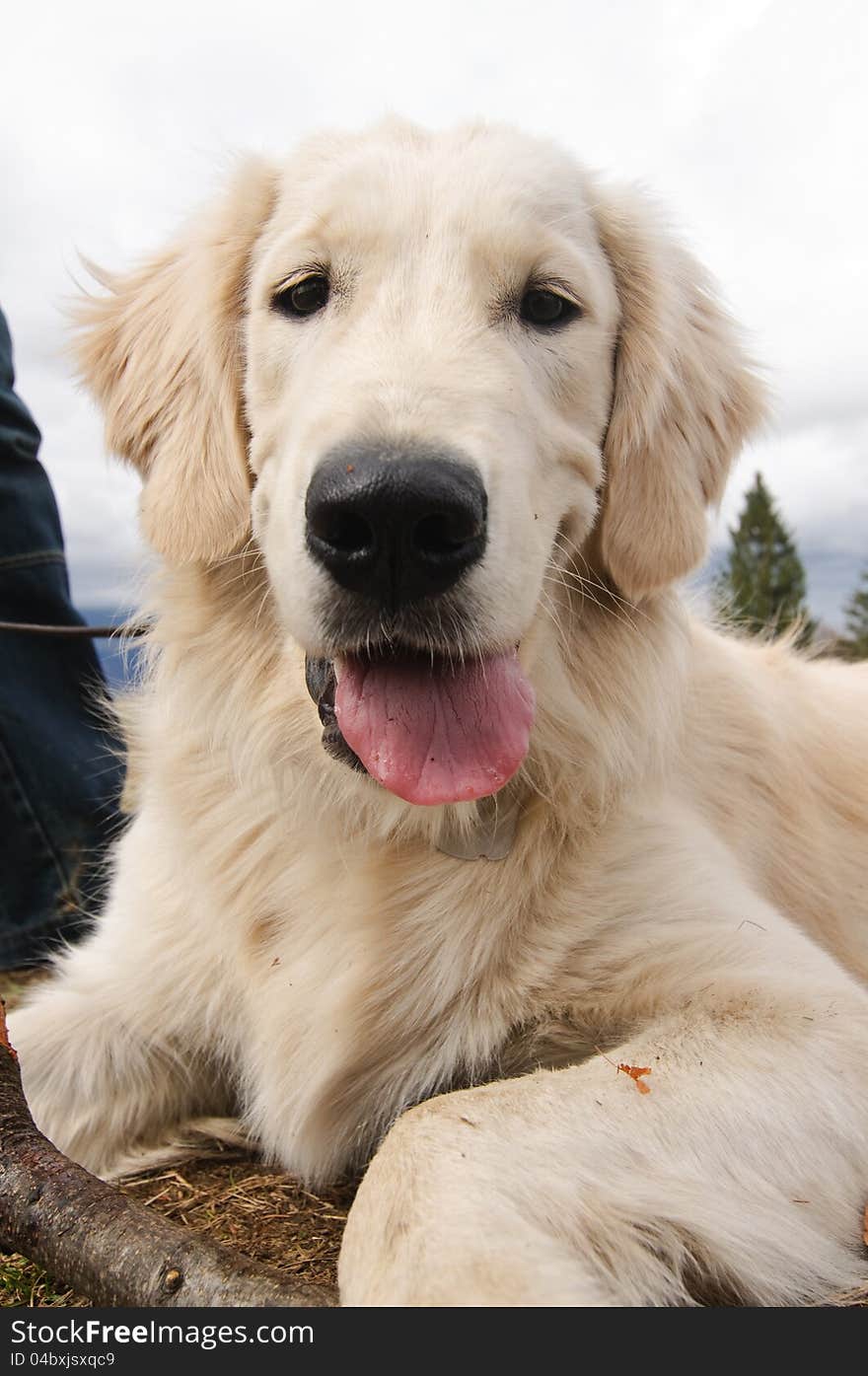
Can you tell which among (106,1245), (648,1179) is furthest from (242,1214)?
(648,1179)

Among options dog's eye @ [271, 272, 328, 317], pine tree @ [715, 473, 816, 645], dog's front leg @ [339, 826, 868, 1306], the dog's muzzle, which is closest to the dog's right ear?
dog's eye @ [271, 272, 328, 317]

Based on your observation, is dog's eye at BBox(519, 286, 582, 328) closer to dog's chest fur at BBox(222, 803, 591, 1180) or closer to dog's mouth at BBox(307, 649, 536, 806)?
dog's mouth at BBox(307, 649, 536, 806)

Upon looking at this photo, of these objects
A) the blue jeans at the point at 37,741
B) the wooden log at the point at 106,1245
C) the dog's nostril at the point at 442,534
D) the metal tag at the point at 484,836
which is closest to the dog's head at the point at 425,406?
the dog's nostril at the point at 442,534

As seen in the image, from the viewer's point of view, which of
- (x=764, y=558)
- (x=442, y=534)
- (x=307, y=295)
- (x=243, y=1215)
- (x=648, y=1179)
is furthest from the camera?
(x=764, y=558)

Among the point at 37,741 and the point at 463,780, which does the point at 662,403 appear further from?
the point at 37,741

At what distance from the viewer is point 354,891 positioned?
2791 millimetres

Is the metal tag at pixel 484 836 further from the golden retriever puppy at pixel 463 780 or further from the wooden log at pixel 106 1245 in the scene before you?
the wooden log at pixel 106 1245

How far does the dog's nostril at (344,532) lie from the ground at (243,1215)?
53.9 inches

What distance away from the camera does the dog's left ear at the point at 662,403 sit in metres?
3.03

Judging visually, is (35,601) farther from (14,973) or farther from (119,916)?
(119,916)

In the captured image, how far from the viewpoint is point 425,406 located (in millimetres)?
2203

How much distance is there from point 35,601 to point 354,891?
8.95 ft

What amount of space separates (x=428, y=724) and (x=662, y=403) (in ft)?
4.25

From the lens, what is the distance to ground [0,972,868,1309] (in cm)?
229
